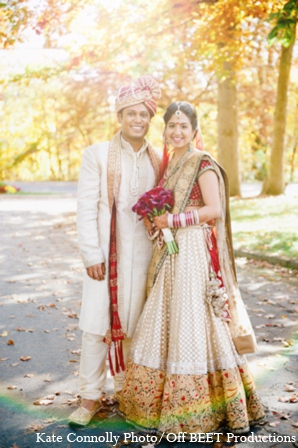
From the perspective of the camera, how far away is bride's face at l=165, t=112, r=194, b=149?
11.3 feet

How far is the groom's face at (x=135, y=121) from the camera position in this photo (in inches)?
140

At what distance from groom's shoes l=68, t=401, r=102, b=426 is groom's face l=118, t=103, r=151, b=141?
1868mm

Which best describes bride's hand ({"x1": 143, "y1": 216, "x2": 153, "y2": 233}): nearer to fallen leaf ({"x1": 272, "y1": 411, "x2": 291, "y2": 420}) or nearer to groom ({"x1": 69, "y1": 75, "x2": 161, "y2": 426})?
groom ({"x1": 69, "y1": 75, "x2": 161, "y2": 426})

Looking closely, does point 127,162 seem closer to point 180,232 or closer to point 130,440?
point 180,232

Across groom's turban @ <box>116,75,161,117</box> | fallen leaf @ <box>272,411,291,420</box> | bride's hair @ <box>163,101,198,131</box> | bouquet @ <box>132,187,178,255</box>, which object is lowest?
fallen leaf @ <box>272,411,291,420</box>

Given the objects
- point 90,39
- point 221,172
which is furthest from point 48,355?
point 90,39

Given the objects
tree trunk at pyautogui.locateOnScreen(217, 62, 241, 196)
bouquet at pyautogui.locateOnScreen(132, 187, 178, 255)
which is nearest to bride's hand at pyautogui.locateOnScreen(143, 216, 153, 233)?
bouquet at pyautogui.locateOnScreen(132, 187, 178, 255)

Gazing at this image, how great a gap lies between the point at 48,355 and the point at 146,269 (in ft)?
5.58

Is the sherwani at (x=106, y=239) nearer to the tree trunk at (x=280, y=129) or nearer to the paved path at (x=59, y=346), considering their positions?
the paved path at (x=59, y=346)

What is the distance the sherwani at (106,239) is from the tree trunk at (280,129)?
45.7ft

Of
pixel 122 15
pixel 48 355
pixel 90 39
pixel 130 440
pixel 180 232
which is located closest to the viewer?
pixel 130 440

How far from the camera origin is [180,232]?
11.3ft

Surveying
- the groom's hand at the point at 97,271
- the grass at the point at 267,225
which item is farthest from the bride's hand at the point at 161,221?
the grass at the point at 267,225

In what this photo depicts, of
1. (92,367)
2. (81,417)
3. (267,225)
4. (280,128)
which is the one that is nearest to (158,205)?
(92,367)
